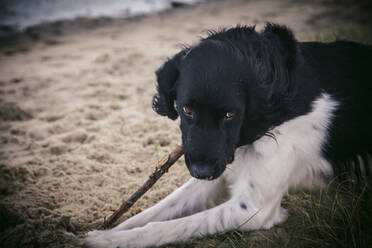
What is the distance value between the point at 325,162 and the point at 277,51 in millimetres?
1085

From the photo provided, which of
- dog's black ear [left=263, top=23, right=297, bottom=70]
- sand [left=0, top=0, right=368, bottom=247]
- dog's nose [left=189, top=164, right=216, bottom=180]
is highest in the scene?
dog's black ear [left=263, top=23, right=297, bottom=70]

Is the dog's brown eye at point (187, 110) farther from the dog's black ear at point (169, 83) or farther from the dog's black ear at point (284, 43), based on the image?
the dog's black ear at point (284, 43)

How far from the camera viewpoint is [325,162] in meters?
2.56

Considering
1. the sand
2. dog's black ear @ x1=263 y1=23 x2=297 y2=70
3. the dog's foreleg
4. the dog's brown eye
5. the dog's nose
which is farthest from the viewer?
the sand

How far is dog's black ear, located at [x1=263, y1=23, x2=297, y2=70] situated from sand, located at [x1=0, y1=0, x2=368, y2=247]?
1307 millimetres

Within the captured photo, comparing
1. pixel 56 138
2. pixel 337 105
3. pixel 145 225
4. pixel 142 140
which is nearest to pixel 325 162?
pixel 337 105

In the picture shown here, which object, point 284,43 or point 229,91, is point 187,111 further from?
A: point 284,43

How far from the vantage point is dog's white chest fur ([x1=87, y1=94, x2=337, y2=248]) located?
2.33 meters

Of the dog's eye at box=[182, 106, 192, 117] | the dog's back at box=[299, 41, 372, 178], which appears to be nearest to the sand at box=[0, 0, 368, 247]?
the dog's eye at box=[182, 106, 192, 117]

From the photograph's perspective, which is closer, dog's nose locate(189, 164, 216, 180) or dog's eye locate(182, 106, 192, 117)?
dog's nose locate(189, 164, 216, 180)

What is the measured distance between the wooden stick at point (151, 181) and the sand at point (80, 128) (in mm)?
212

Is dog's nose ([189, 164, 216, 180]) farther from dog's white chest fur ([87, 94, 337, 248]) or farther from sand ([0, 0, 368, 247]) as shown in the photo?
sand ([0, 0, 368, 247])

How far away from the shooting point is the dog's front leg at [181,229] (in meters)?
2.32

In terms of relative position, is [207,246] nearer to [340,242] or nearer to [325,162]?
[340,242]
